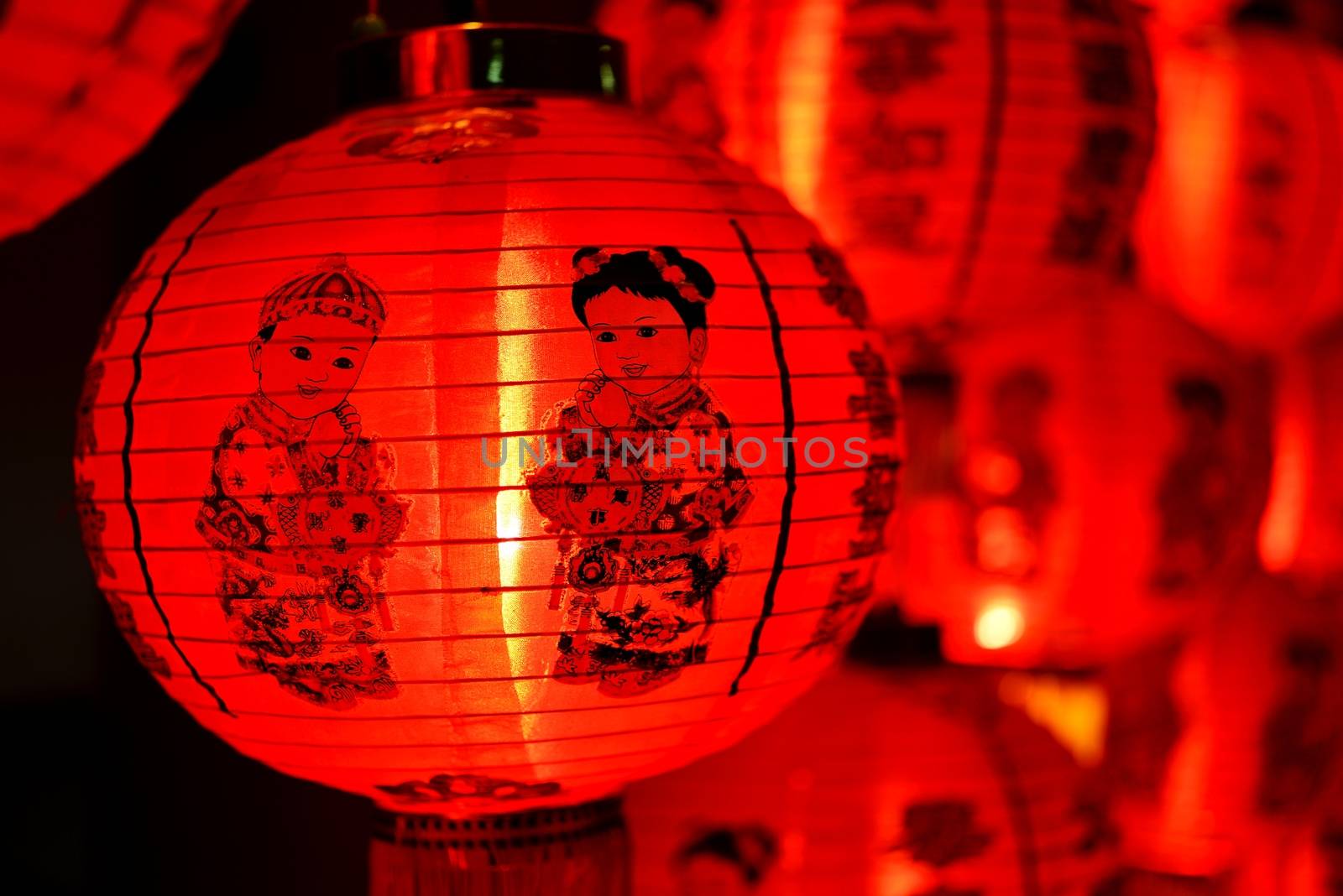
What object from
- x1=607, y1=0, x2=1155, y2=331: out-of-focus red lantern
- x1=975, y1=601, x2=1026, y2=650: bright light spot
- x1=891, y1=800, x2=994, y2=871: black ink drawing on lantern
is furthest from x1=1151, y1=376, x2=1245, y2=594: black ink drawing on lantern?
x1=891, y1=800, x2=994, y2=871: black ink drawing on lantern

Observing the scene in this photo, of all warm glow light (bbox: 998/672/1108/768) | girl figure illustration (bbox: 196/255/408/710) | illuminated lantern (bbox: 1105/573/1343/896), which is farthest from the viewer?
warm glow light (bbox: 998/672/1108/768)

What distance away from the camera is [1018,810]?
3.95 ft

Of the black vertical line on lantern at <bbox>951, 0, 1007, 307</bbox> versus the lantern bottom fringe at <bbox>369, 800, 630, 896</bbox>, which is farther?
the black vertical line on lantern at <bbox>951, 0, 1007, 307</bbox>

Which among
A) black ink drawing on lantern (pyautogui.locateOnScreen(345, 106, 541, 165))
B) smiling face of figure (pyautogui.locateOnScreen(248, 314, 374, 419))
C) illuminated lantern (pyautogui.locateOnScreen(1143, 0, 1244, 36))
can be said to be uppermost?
illuminated lantern (pyautogui.locateOnScreen(1143, 0, 1244, 36))

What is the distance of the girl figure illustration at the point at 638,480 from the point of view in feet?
2.13

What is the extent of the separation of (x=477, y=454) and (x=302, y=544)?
8cm

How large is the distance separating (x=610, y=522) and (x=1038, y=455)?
0.91 metres

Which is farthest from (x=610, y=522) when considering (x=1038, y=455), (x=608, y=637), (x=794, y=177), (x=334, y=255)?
(x=1038, y=455)

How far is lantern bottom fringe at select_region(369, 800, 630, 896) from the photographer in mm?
819

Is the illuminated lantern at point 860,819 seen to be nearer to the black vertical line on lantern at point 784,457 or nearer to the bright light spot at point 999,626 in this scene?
the bright light spot at point 999,626

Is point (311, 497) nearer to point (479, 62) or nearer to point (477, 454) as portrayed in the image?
point (477, 454)

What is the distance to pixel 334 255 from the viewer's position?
679mm

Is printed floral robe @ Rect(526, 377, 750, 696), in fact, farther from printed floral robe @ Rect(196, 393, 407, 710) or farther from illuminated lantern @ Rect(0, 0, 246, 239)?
illuminated lantern @ Rect(0, 0, 246, 239)

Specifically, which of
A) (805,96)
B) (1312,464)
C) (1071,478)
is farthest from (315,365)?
(1312,464)
